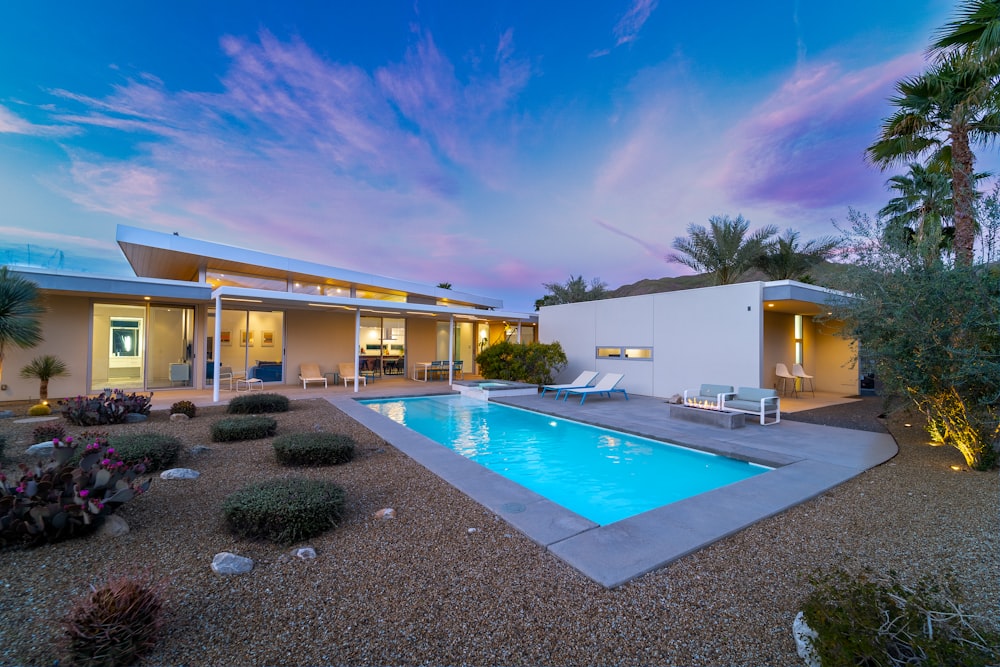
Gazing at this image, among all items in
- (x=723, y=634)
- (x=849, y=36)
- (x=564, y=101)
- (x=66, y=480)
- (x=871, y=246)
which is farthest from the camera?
(x=564, y=101)

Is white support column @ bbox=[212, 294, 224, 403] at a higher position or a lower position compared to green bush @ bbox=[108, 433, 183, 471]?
higher

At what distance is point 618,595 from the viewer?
2.50m

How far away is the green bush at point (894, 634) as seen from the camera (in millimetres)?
1575

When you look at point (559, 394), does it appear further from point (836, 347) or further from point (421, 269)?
point (421, 269)

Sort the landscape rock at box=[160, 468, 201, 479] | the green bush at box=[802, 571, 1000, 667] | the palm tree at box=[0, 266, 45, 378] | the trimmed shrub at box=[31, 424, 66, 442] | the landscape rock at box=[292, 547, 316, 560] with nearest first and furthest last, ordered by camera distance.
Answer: the green bush at box=[802, 571, 1000, 667] < the landscape rock at box=[292, 547, 316, 560] < the landscape rock at box=[160, 468, 201, 479] < the trimmed shrub at box=[31, 424, 66, 442] < the palm tree at box=[0, 266, 45, 378]

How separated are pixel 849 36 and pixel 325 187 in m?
14.0

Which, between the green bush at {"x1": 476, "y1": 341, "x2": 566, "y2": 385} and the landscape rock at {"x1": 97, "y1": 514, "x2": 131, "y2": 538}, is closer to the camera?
the landscape rock at {"x1": 97, "y1": 514, "x2": 131, "y2": 538}

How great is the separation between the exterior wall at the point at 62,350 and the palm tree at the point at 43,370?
0.29m

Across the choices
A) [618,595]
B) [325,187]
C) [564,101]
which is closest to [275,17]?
[325,187]

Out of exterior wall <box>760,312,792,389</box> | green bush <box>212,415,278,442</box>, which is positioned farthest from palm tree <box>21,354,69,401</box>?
exterior wall <box>760,312,792,389</box>

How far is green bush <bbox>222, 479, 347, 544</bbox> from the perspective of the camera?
10.6ft

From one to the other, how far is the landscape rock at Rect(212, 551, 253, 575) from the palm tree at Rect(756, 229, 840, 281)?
17.5m

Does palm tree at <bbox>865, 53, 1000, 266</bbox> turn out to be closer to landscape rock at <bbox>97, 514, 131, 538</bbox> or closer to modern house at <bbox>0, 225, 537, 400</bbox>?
landscape rock at <bbox>97, 514, 131, 538</bbox>

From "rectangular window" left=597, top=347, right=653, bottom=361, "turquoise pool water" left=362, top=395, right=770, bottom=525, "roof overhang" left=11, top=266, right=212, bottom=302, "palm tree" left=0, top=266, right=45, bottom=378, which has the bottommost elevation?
"turquoise pool water" left=362, top=395, right=770, bottom=525
